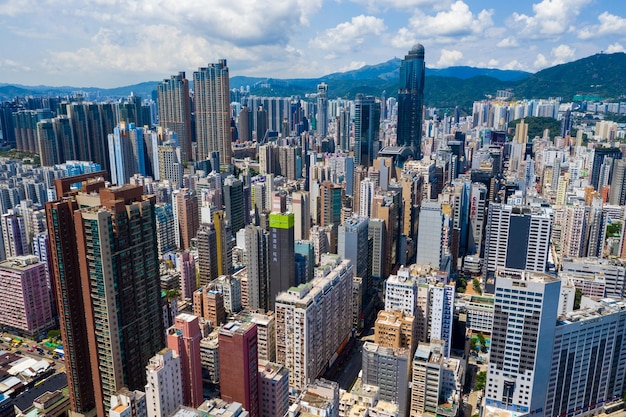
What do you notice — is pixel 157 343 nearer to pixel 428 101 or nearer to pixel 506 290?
pixel 506 290

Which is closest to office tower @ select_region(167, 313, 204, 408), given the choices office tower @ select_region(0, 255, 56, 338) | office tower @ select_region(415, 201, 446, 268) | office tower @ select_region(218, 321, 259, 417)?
office tower @ select_region(218, 321, 259, 417)

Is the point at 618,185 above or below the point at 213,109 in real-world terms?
below

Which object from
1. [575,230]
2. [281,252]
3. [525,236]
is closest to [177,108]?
[281,252]

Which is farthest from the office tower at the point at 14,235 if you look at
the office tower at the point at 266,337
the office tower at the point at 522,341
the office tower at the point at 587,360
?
the office tower at the point at 587,360

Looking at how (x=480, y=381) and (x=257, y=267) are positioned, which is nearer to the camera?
(x=480, y=381)

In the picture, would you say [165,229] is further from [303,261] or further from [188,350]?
[188,350]

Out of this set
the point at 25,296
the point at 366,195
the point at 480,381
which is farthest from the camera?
the point at 366,195

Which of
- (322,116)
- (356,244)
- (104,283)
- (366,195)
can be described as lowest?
(356,244)
